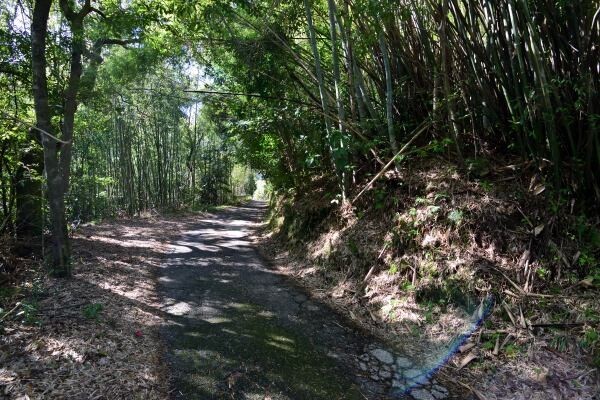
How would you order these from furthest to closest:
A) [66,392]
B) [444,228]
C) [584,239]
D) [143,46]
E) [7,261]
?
[143,46], [7,261], [444,228], [584,239], [66,392]

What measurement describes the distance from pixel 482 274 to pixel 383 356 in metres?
1.14

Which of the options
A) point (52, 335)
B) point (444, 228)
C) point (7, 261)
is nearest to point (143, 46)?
point (7, 261)

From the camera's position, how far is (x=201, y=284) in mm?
4320

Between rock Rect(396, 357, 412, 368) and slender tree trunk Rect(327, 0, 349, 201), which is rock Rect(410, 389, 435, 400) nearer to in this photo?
rock Rect(396, 357, 412, 368)

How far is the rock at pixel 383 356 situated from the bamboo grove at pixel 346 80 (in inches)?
83.6

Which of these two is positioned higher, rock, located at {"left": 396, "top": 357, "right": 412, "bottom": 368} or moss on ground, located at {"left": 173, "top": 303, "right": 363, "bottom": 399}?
moss on ground, located at {"left": 173, "top": 303, "right": 363, "bottom": 399}

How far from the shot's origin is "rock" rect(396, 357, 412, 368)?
8.80 feet

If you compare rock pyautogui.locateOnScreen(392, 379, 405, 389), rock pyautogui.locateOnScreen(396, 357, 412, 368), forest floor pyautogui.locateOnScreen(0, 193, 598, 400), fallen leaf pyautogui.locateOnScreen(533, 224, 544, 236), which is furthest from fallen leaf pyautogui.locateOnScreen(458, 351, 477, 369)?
fallen leaf pyautogui.locateOnScreen(533, 224, 544, 236)

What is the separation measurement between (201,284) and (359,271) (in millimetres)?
1941

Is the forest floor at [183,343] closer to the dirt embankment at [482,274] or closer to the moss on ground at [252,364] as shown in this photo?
the moss on ground at [252,364]

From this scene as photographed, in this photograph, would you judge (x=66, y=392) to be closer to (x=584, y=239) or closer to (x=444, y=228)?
(x=444, y=228)

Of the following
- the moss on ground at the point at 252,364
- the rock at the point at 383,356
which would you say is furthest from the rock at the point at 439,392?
the moss on ground at the point at 252,364

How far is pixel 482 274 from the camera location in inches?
120

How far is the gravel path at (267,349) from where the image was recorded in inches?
93.0
